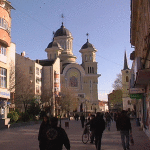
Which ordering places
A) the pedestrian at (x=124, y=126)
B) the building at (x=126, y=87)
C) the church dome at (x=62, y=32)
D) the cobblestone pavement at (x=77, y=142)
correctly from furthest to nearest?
the church dome at (x=62, y=32), the building at (x=126, y=87), the cobblestone pavement at (x=77, y=142), the pedestrian at (x=124, y=126)

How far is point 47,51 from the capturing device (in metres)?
95.4

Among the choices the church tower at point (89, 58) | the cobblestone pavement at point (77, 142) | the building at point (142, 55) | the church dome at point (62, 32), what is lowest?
the cobblestone pavement at point (77, 142)

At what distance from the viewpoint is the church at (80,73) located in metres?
90.5

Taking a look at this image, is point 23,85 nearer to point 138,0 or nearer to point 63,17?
point 138,0

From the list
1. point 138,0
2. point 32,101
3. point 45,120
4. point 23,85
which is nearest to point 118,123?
point 45,120

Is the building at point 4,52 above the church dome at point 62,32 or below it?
below

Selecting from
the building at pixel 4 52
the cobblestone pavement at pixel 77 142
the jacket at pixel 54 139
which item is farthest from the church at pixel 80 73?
the jacket at pixel 54 139

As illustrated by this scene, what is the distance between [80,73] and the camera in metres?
92.2

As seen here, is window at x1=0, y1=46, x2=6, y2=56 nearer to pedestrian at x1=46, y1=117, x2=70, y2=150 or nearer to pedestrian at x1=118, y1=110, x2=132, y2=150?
pedestrian at x1=118, y1=110, x2=132, y2=150

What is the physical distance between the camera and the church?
90500mm

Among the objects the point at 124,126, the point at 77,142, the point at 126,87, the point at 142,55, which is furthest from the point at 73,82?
the point at 124,126

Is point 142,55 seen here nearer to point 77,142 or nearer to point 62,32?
point 77,142

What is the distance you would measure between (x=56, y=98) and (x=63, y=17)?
2152 inches

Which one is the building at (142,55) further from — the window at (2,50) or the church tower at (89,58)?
the church tower at (89,58)
